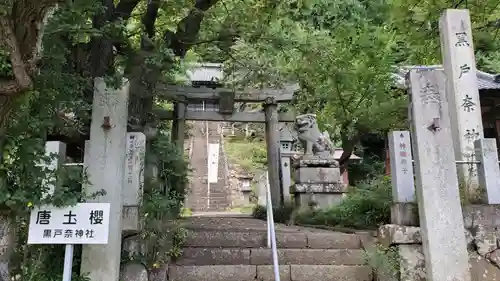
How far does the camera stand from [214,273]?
16.0 feet

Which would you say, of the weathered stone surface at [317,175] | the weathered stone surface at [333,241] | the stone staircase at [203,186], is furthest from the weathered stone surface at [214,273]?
the stone staircase at [203,186]

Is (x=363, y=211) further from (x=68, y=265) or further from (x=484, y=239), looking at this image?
(x=68, y=265)

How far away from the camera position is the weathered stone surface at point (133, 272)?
4.31 m

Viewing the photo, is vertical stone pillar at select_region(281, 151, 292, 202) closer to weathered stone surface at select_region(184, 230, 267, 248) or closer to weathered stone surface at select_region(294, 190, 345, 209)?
weathered stone surface at select_region(294, 190, 345, 209)

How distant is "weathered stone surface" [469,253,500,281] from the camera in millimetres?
4692

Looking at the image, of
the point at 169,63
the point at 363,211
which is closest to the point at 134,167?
the point at 169,63

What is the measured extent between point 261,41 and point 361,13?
347 inches

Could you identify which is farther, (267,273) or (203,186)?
(203,186)

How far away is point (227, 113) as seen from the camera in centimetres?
1156

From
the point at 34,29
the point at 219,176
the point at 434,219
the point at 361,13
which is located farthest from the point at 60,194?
the point at 219,176

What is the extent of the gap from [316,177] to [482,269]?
4657 mm

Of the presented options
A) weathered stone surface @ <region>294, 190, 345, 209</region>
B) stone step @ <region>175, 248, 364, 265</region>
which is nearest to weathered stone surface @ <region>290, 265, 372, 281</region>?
stone step @ <region>175, 248, 364, 265</region>

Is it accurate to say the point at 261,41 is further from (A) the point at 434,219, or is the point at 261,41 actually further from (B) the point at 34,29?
(B) the point at 34,29

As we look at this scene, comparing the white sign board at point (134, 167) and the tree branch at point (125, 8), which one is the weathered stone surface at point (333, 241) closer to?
the white sign board at point (134, 167)
